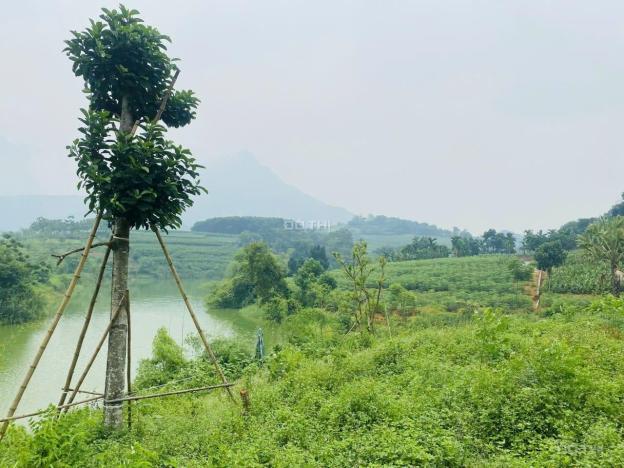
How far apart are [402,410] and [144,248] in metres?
63.3

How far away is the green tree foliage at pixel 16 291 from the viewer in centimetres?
2597

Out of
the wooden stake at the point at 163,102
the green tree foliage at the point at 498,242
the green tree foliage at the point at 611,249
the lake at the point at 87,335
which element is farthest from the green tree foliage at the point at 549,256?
the wooden stake at the point at 163,102

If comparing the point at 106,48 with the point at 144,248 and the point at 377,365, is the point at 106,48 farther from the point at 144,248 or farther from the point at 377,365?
the point at 144,248

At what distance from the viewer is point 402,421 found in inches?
210

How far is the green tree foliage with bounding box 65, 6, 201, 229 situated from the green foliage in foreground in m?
2.97

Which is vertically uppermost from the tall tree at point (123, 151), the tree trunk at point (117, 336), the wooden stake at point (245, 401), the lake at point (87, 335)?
the tall tree at point (123, 151)

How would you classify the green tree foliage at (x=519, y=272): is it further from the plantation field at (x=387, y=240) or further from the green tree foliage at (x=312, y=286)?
the plantation field at (x=387, y=240)

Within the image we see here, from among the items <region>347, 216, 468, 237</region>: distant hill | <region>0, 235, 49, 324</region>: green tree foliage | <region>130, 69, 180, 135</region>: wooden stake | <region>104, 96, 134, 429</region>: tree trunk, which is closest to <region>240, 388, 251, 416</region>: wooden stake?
<region>104, 96, 134, 429</region>: tree trunk

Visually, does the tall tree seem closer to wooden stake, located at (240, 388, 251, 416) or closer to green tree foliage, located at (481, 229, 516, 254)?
Answer: wooden stake, located at (240, 388, 251, 416)

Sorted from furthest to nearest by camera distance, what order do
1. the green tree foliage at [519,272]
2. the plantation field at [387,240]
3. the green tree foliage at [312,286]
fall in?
the plantation field at [387,240] < the green tree foliage at [519,272] < the green tree foliage at [312,286]

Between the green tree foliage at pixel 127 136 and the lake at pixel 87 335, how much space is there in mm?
6055

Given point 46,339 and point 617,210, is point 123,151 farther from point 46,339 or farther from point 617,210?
point 617,210

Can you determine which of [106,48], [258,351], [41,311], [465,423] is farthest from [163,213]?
[41,311]

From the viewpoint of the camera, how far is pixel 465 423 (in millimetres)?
5254
